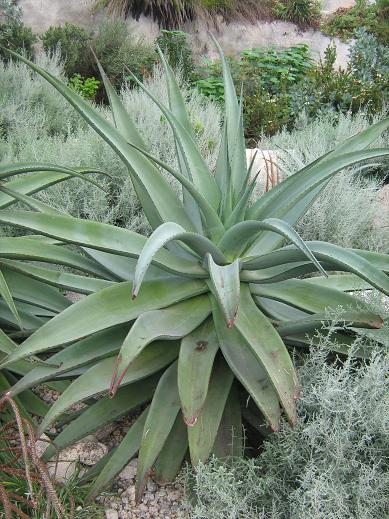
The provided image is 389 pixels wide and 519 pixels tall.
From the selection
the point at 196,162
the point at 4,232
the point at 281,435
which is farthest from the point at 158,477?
the point at 4,232

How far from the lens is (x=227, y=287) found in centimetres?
193

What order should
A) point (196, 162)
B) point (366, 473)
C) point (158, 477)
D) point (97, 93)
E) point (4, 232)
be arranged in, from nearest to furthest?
point (366, 473), point (158, 477), point (196, 162), point (4, 232), point (97, 93)

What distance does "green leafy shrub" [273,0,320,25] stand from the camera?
39.4ft

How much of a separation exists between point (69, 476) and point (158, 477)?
12.3 inches

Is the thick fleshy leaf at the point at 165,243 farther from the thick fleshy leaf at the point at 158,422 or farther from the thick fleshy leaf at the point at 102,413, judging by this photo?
the thick fleshy leaf at the point at 102,413

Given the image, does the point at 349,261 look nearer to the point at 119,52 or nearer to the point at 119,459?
the point at 119,459

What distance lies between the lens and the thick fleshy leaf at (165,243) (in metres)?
1.63

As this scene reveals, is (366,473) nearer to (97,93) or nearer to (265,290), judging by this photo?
(265,290)

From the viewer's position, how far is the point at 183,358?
2.09m

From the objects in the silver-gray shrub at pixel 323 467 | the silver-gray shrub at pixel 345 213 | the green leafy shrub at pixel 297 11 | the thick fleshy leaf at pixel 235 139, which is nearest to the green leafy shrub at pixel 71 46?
the green leafy shrub at pixel 297 11

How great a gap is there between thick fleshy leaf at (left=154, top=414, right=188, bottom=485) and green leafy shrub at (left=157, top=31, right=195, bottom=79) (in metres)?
7.11

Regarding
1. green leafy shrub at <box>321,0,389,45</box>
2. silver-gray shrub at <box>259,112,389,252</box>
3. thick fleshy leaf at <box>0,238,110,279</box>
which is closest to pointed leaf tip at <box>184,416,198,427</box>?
thick fleshy leaf at <box>0,238,110,279</box>

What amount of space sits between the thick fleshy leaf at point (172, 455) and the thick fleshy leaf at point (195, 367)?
23 centimetres

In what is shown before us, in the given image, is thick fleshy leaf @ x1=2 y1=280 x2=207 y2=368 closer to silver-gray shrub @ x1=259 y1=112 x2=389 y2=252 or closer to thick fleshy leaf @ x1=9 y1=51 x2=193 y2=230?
thick fleshy leaf @ x1=9 y1=51 x2=193 y2=230
